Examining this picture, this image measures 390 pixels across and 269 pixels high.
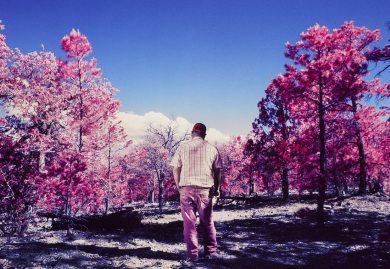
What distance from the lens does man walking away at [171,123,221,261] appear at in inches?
179

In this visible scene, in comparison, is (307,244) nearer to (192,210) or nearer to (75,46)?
(192,210)

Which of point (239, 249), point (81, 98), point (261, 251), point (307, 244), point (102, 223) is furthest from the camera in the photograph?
point (81, 98)

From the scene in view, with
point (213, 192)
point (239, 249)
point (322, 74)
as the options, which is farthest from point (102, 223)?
point (322, 74)

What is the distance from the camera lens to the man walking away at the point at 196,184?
455cm

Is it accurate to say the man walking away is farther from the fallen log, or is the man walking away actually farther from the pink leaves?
the pink leaves

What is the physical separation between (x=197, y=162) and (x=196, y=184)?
344 mm

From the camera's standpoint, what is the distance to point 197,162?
182 inches

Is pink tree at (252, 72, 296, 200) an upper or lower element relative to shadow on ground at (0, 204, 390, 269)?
upper

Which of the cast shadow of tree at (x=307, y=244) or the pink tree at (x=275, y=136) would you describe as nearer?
the cast shadow of tree at (x=307, y=244)

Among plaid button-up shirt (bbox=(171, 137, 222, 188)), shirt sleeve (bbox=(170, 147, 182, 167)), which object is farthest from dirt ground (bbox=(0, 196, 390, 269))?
shirt sleeve (bbox=(170, 147, 182, 167))

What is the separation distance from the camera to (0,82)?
1517 cm

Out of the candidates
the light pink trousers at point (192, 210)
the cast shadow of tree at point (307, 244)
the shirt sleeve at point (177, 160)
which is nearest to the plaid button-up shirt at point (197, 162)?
the shirt sleeve at point (177, 160)

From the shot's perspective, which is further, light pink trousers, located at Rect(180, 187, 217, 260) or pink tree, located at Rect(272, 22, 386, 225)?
pink tree, located at Rect(272, 22, 386, 225)

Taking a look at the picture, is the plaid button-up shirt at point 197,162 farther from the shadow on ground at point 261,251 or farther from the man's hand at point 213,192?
the shadow on ground at point 261,251
